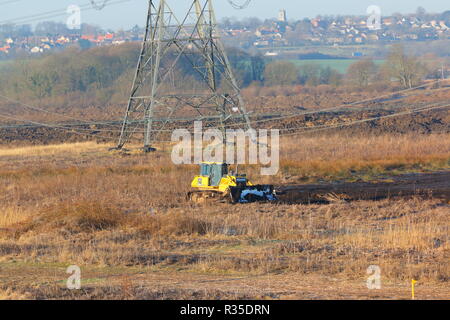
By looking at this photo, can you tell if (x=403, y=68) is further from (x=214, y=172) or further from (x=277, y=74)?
(x=214, y=172)

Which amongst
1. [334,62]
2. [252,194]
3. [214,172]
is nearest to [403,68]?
[214,172]

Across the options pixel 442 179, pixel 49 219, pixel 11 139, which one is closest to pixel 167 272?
pixel 49 219

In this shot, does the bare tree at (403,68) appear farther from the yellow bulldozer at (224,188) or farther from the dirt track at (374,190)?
the yellow bulldozer at (224,188)

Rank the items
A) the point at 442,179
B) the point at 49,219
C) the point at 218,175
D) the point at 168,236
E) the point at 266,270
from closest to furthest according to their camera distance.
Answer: the point at 266,270 → the point at 168,236 → the point at 49,219 → the point at 218,175 → the point at 442,179

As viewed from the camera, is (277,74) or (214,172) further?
(277,74)

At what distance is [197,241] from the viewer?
18016mm

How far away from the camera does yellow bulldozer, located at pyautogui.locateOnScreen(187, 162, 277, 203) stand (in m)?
25.9

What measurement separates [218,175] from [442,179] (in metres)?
11.8

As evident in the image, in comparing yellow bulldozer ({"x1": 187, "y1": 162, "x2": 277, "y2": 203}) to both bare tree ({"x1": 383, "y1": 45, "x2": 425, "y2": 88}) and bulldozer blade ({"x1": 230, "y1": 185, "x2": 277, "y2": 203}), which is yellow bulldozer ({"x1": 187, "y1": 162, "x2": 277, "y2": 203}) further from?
bare tree ({"x1": 383, "y1": 45, "x2": 425, "y2": 88})

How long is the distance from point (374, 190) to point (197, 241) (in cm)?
1379

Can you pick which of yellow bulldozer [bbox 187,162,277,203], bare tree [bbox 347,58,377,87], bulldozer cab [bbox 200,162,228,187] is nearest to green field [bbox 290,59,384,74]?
bare tree [bbox 347,58,377,87]

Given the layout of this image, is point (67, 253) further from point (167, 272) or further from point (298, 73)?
point (298, 73)

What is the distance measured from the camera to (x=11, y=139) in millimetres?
55656

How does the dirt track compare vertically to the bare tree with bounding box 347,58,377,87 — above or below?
below
